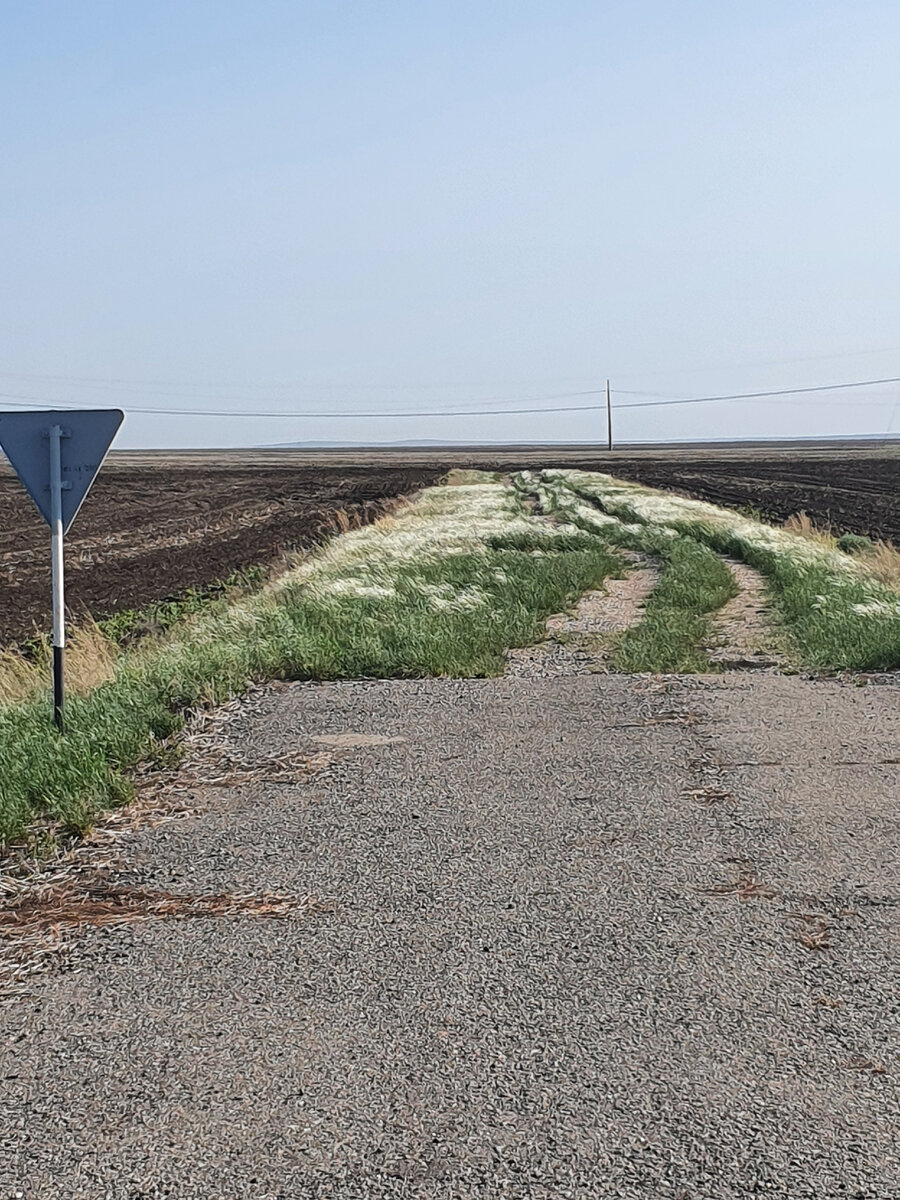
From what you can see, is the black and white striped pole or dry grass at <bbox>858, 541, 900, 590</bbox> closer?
the black and white striped pole

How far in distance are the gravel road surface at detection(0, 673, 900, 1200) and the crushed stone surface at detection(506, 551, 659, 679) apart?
4.24m

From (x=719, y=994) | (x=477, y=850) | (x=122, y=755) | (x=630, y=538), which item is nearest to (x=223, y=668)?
(x=122, y=755)

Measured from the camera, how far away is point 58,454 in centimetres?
898

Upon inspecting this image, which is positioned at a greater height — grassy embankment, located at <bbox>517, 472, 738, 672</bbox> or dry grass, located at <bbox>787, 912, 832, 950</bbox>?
grassy embankment, located at <bbox>517, 472, 738, 672</bbox>

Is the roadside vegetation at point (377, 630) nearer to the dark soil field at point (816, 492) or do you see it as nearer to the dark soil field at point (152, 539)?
the dark soil field at point (152, 539)

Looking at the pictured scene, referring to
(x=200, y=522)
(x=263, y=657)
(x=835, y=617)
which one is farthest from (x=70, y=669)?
(x=200, y=522)

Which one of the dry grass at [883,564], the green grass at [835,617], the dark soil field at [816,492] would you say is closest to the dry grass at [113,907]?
the green grass at [835,617]

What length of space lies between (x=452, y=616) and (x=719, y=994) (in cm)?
1073

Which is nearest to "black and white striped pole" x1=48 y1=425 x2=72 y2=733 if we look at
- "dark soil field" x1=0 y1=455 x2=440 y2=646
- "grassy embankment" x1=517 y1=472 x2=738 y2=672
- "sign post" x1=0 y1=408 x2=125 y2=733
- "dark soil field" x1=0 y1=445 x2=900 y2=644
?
"sign post" x1=0 y1=408 x2=125 y2=733

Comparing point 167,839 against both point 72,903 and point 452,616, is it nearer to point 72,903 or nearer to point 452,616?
point 72,903

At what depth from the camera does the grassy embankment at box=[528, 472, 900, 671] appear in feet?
41.4

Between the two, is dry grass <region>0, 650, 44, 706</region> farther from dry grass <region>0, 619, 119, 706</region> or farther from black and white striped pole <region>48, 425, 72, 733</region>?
black and white striped pole <region>48, 425, 72, 733</region>

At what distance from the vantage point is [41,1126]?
385 centimetres

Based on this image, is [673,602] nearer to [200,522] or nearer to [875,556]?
[875,556]
